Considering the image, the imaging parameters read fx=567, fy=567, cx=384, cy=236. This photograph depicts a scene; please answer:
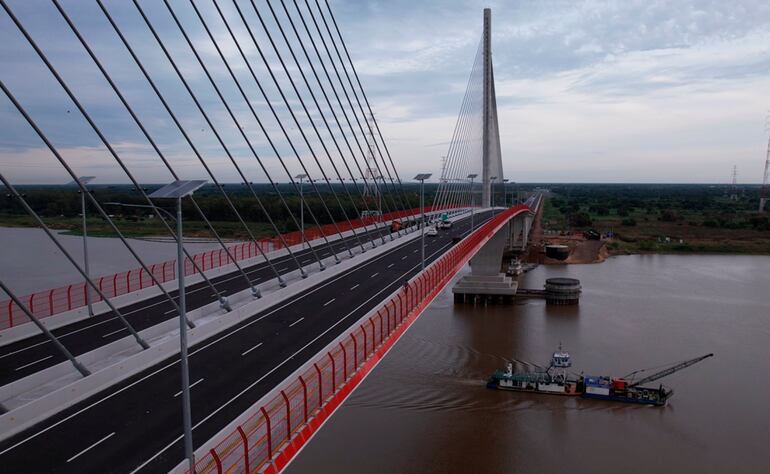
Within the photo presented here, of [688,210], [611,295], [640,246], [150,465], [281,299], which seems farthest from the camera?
[688,210]

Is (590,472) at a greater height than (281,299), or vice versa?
(281,299)

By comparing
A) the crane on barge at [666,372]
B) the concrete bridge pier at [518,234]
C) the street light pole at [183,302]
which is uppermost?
the street light pole at [183,302]

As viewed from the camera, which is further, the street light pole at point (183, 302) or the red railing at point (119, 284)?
the red railing at point (119, 284)

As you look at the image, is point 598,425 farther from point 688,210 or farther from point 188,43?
point 688,210

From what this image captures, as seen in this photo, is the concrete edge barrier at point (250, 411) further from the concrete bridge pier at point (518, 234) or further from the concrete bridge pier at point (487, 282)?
the concrete bridge pier at point (518, 234)

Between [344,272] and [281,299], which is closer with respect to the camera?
[281,299]

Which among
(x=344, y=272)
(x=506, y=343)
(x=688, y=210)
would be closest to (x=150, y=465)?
(x=344, y=272)

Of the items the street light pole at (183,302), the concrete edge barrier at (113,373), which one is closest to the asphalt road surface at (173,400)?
the concrete edge barrier at (113,373)
